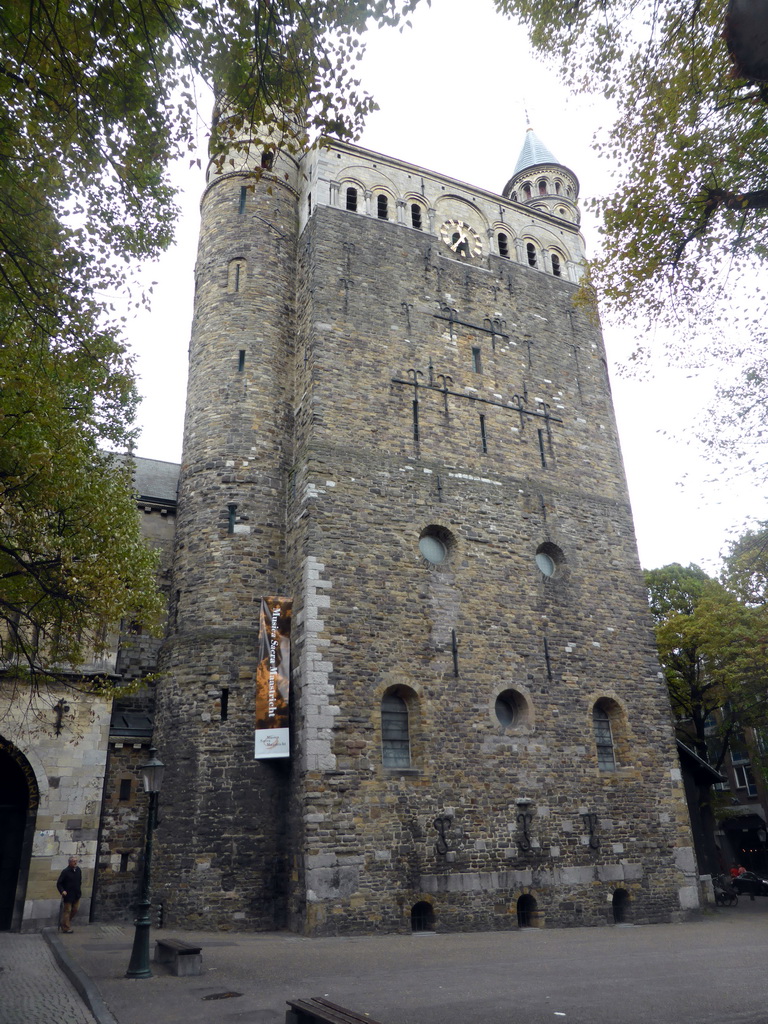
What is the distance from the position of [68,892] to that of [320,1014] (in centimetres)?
1112

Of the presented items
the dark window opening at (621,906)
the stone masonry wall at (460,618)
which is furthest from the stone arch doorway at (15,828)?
the dark window opening at (621,906)

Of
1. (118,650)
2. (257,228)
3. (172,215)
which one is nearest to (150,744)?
(118,650)

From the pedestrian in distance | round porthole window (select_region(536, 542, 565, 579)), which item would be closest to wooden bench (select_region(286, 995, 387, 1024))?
the pedestrian in distance

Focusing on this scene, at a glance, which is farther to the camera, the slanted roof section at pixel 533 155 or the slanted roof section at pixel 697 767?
the slanted roof section at pixel 533 155

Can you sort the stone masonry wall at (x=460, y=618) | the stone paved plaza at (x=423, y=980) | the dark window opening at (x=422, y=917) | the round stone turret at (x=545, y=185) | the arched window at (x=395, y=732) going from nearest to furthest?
the stone paved plaza at (x=423, y=980) → the dark window opening at (x=422, y=917) → the stone masonry wall at (x=460, y=618) → the arched window at (x=395, y=732) → the round stone turret at (x=545, y=185)

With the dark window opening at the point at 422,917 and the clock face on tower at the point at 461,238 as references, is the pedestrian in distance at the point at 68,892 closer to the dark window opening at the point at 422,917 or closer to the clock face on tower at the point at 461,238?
the dark window opening at the point at 422,917

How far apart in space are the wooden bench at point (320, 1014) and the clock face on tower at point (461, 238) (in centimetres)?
1982

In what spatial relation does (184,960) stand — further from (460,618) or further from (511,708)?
(511,708)

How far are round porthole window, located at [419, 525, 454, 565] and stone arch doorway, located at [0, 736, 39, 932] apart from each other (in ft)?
32.0

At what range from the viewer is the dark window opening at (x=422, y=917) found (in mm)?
14203

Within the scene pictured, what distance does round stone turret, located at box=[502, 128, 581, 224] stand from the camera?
91.0ft

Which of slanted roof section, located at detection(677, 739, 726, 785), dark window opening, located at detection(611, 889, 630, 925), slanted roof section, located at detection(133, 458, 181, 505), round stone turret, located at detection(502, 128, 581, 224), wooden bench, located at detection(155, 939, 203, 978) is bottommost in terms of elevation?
dark window opening, located at detection(611, 889, 630, 925)

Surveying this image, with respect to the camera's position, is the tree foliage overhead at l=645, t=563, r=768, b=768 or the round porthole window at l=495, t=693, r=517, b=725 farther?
the tree foliage overhead at l=645, t=563, r=768, b=768

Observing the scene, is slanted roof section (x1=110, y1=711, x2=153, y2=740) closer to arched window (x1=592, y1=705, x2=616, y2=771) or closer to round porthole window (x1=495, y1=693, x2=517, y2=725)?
round porthole window (x1=495, y1=693, x2=517, y2=725)
